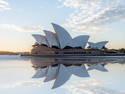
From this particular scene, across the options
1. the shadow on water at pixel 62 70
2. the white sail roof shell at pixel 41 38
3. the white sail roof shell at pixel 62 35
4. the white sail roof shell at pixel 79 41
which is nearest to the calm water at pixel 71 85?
the shadow on water at pixel 62 70

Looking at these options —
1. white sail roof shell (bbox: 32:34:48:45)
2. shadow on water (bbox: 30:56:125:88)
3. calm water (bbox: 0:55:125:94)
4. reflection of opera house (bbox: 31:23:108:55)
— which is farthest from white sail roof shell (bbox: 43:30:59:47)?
calm water (bbox: 0:55:125:94)

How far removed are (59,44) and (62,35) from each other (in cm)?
341

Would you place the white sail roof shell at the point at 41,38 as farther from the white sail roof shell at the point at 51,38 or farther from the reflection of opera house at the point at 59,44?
the white sail roof shell at the point at 51,38

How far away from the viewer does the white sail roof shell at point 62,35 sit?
45691 millimetres

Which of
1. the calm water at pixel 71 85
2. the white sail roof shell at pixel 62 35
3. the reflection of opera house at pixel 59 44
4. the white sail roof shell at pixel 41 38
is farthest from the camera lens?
the white sail roof shell at pixel 41 38

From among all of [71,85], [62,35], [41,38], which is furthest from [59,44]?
[71,85]

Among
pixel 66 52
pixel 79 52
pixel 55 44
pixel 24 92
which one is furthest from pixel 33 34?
pixel 24 92

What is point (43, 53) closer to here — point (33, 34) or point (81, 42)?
point (33, 34)

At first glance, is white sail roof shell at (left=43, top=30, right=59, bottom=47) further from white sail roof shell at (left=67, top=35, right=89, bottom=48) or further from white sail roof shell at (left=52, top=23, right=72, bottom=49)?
white sail roof shell at (left=67, top=35, right=89, bottom=48)

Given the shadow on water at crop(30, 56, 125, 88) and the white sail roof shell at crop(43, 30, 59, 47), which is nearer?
the shadow on water at crop(30, 56, 125, 88)

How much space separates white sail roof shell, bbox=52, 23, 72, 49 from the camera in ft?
150

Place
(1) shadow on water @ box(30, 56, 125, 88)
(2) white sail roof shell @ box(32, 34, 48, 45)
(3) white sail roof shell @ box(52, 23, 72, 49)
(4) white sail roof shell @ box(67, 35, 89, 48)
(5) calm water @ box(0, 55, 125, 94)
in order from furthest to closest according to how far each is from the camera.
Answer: (4) white sail roof shell @ box(67, 35, 89, 48), (2) white sail roof shell @ box(32, 34, 48, 45), (3) white sail roof shell @ box(52, 23, 72, 49), (1) shadow on water @ box(30, 56, 125, 88), (5) calm water @ box(0, 55, 125, 94)

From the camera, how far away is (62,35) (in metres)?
46.9

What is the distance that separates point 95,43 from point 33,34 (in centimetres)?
2453
